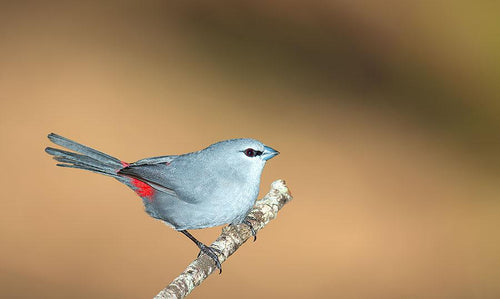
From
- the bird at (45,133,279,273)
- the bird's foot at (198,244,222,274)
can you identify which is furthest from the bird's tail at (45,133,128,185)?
the bird's foot at (198,244,222,274)

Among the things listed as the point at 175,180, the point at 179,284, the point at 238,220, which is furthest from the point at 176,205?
the point at 179,284

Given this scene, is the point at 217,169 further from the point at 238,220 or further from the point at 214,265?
the point at 214,265

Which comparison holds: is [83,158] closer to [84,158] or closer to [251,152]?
[84,158]

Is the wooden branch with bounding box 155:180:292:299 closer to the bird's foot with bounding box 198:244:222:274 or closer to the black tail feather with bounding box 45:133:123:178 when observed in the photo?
the bird's foot with bounding box 198:244:222:274

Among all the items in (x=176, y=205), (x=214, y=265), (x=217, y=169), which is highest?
(x=217, y=169)

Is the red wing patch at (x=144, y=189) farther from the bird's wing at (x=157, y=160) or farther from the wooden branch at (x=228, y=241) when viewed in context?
the wooden branch at (x=228, y=241)
